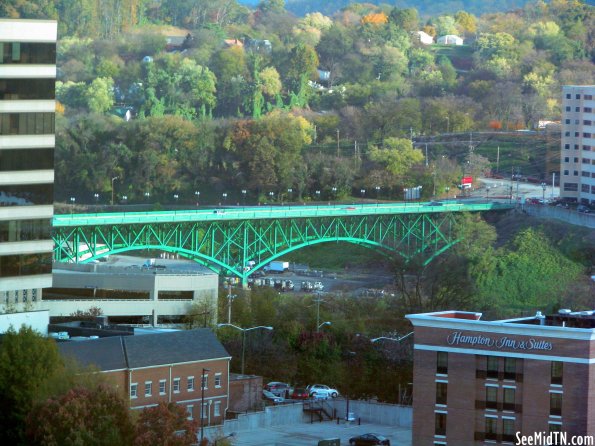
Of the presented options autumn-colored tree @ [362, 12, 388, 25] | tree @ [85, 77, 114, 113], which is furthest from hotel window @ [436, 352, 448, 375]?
autumn-colored tree @ [362, 12, 388, 25]

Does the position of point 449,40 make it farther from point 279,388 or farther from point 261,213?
point 279,388

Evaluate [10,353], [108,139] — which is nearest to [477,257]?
[108,139]

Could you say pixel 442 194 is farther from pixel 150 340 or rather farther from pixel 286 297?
pixel 150 340

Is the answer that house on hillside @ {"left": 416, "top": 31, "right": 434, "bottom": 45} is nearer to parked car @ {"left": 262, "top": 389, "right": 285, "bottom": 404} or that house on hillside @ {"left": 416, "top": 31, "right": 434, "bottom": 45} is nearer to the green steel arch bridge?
the green steel arch bridge

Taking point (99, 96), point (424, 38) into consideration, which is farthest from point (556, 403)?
point (424, 38)

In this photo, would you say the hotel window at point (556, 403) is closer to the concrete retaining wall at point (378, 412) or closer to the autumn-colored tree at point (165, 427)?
the autumn-colored tree at point (165, 427)
